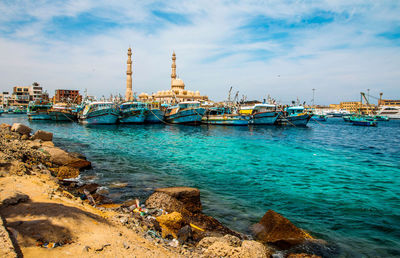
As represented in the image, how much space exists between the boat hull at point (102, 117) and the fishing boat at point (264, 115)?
76.4 ft

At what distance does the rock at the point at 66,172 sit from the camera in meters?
10.2

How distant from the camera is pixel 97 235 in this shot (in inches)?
169

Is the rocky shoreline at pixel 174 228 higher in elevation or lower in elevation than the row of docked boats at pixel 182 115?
lower

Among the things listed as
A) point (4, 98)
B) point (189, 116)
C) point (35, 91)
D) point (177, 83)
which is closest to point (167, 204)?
point (189, 116)

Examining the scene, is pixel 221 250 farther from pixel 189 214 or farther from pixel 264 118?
pixel 264 118

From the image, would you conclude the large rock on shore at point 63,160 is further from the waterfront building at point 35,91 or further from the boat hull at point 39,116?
the waterfront building at point 35,91

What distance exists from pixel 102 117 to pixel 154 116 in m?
9.15

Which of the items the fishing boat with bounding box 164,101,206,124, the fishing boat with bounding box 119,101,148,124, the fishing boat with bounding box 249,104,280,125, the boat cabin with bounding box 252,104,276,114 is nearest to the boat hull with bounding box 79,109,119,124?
the fishing boat with bounding box 119,101,148,124

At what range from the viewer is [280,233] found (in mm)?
6012

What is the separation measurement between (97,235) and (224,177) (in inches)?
307

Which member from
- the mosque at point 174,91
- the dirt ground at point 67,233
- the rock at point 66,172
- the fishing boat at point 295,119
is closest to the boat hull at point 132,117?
the fishing boat at point 295,119

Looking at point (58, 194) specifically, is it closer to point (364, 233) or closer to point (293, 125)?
point (364, 233)

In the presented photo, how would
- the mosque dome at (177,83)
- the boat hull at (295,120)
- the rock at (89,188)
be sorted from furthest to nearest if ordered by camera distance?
the mosque dome at (177,83) → the boat hull at (295,120) → the rock at (89,188)

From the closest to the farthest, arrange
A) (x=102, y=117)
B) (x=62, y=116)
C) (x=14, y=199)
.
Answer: (x=14, y=199)
(x=102, y=117)
(x=62, y=116)
